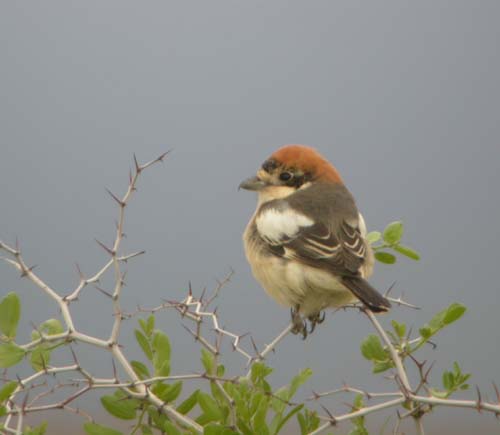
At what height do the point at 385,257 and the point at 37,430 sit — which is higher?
the point at 385,257

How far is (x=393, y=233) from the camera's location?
3193mm

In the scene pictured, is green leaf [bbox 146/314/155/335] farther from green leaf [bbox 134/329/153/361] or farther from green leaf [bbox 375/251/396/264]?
green leaf [bbox 375/251/396/264]

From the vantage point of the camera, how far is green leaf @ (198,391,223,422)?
2.02 metres

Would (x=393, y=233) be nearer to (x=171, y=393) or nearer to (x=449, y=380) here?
(x=449, y=380)

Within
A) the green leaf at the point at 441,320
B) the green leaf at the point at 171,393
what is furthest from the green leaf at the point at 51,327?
the green leaf at the point at 441,320

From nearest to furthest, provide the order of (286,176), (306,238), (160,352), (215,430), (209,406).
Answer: (215,430) < (209,406) < (160,352) < (306,238) < (286,176)

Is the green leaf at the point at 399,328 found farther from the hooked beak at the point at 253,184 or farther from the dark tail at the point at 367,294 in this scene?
the hooked beak at the point at 253,184

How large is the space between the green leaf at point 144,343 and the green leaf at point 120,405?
20 cm

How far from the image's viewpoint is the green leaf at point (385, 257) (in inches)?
133

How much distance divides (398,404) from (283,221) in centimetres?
188

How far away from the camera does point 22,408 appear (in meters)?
2.00

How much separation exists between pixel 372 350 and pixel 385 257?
39.6 inches

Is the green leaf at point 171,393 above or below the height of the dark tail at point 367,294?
below

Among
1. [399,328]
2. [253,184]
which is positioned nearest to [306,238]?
[253,184]
